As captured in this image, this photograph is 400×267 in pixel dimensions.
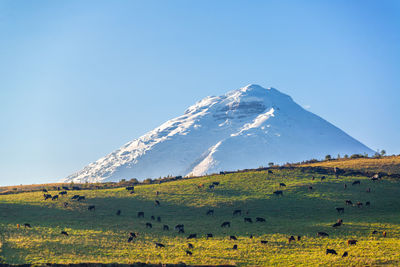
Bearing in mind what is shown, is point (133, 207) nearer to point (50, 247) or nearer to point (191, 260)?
point (50, 247)

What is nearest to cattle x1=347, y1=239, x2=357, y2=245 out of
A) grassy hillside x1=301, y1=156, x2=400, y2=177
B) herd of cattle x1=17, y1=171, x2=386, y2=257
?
herd of cattle x1=17, y1=171, x2=386, y2=257

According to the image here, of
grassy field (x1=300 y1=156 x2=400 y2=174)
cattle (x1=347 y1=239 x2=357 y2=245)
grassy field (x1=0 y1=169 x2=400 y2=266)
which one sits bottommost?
cattle (x1=347 y1=239 x2=357 y2=245)

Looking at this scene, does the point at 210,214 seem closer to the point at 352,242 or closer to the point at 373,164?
the point at 352,242

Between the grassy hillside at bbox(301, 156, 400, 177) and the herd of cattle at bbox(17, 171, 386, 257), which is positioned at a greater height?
the grassy hillside at bbox(301, 156, 400, 177)

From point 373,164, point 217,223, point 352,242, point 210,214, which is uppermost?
point 373,164

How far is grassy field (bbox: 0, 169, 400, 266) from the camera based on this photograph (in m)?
46.2

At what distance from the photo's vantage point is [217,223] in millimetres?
62531

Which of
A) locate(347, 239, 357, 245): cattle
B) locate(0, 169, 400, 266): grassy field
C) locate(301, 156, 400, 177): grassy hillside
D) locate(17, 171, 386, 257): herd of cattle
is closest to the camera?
locate(0, 169, 400, 266): grassy field

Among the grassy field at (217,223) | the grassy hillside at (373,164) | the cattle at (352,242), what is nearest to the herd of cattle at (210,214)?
the cattle at (352,242)

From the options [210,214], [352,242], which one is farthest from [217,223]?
[352,242]

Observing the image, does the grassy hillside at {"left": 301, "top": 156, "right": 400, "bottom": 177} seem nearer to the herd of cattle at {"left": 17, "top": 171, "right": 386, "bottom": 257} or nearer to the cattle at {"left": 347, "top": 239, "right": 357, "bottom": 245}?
the herd of cattle at {"left": 17, "top": 171, "right": 386, "bottom": 257}

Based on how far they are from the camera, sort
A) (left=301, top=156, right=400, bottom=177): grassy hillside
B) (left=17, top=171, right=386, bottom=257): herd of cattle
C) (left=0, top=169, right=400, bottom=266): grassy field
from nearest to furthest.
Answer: (left=0, top=169, right=400, bottom=266): grassy field → (left=17, top=171, right=386, bottom=257): herd of cattle → (left=301, top=156, right=400, bottom=177): grassy hillside

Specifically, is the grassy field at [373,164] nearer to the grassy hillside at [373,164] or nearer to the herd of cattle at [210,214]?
the grassy hillside at [373,164]

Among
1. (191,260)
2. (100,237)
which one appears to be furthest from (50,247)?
(191,260)
